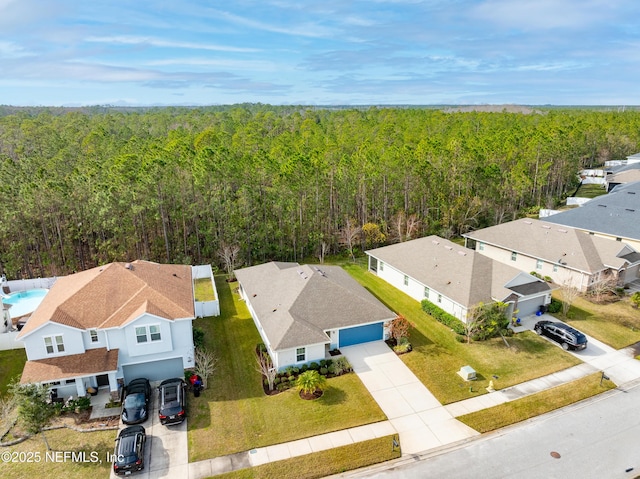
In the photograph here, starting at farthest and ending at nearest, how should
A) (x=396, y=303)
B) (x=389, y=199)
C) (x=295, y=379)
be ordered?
(x=389, y=199) < (x=396, y=303) < (x=295, y=379)

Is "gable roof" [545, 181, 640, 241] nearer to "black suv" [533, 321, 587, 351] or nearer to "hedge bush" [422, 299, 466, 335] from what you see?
"black suv" [533, 321, 587, 351]

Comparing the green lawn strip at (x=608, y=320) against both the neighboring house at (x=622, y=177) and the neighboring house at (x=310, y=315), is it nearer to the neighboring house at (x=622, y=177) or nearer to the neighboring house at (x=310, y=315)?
the neighboring house at (x=310, y=315)

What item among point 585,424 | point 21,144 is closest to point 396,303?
point 585,424

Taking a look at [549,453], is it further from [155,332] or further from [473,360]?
[155,332]

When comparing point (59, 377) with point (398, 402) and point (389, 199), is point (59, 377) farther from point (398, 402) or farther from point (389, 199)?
point (389, 199)

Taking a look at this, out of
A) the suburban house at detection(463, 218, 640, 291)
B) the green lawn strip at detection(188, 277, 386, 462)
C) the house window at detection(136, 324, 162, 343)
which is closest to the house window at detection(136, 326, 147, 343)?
the house window at detection(136, 324, 162, 343)

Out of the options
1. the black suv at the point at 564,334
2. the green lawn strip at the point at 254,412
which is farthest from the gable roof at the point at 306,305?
the black suv at the point at 564,334
